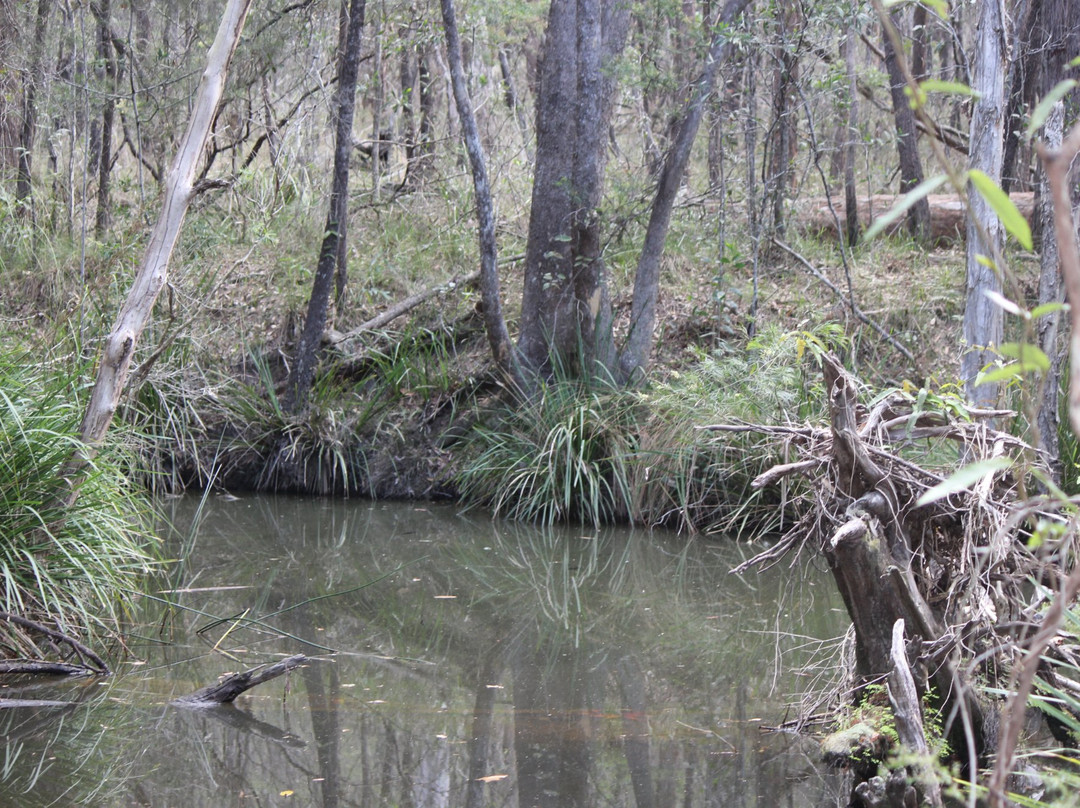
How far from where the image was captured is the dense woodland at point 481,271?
6.20 meters

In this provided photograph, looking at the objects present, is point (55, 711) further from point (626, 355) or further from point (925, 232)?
point (925, 232)

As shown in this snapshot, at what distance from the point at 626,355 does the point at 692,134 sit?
1.93 m

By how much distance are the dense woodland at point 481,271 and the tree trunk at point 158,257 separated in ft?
0.05

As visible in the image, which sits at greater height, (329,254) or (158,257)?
(329,254)

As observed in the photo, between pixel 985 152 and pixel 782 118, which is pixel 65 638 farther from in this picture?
pixel 782 118

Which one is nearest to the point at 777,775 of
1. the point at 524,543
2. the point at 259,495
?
the point at 524,543

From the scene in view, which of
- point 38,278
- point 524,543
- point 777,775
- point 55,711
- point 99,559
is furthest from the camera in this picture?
point 38,278

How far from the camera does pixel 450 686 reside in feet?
14.4

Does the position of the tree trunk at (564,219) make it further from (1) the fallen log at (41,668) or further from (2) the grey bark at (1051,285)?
(1) the fallen log at (41,668)

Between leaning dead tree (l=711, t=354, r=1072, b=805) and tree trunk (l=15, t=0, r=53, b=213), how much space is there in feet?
28.1

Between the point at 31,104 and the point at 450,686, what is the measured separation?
9.22 meters

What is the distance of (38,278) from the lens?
9.74 metres

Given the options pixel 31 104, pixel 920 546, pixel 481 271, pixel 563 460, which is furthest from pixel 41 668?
pixel 31 104

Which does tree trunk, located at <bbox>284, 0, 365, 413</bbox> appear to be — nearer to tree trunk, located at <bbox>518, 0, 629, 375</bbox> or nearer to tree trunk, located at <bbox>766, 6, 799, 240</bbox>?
tree trunk, located at <bbox>518, 0, 629, 375</bbox>
